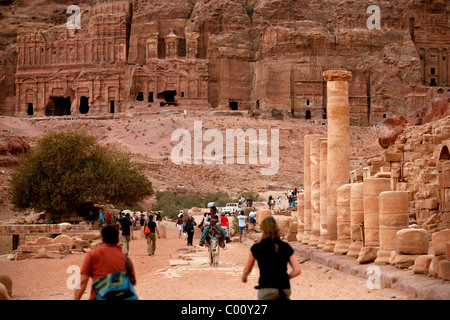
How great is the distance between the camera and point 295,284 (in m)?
13.9

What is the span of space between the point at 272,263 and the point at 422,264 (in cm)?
551

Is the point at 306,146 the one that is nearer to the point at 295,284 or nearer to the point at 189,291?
the point at 295,284

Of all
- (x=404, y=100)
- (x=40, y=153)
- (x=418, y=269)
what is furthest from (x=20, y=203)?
(x=404, y=100)

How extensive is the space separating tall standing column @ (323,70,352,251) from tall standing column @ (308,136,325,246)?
1906 millimetres

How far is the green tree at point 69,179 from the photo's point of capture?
110 feet

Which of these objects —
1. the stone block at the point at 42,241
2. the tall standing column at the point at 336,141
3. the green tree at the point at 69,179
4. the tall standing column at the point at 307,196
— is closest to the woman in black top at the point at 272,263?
the tall standing column at the point at 336,141

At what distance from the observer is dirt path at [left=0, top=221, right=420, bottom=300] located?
12.0 m

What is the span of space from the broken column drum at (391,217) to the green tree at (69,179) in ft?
69.4

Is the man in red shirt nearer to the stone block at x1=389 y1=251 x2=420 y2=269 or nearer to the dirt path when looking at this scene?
the dirt path

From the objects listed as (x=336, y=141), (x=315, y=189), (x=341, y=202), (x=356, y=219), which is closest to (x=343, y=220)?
(x=341, y=202)

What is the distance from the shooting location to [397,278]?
484 inches

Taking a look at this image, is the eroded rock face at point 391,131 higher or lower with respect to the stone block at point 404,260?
higher

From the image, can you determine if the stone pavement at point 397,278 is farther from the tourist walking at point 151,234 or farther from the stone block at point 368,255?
the tourist walking at point 151,234
